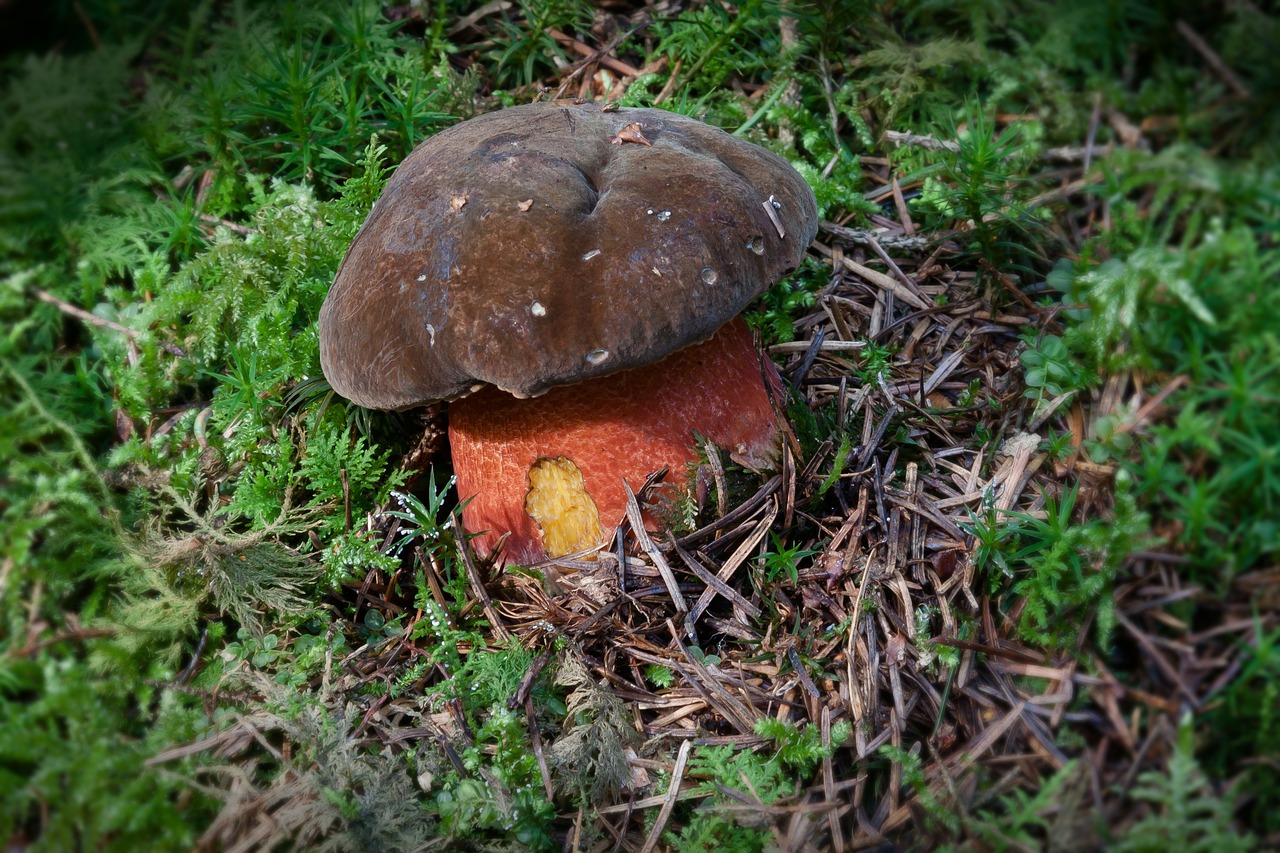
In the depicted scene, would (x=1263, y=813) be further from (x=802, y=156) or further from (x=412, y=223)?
(x=802, y=156)

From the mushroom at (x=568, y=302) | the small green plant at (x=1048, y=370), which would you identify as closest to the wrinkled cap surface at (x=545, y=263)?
the mushroom at (x=568, y=302)

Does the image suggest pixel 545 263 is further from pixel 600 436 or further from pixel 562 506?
pixel 562 506

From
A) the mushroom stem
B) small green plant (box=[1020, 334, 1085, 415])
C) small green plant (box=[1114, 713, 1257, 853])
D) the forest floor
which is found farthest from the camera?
the mushroom stem

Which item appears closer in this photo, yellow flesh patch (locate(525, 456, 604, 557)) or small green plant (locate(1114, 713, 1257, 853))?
small green plant (locate(1114, 713, 1257, 853))

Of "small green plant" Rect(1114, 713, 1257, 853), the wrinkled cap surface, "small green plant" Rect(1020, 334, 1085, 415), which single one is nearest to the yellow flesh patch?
the wrinkled cap surface

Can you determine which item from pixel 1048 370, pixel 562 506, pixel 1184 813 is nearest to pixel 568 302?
pixel 562 506

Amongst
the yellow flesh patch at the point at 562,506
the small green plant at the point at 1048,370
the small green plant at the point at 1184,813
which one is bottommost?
the yellow flesh patch at the point at 562,506

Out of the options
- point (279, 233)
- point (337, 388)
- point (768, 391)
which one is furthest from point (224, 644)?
point (768, 391)

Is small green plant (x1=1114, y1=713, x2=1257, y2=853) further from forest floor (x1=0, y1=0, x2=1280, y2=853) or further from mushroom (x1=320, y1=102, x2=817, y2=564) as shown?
mushroom (x1=320, y1=102, x2=817, y2=564)

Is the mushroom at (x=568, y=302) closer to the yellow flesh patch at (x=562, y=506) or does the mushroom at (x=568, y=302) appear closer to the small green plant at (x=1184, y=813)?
the yellow flesh patch at (x=562, y=506)
